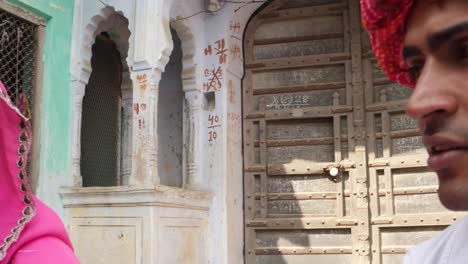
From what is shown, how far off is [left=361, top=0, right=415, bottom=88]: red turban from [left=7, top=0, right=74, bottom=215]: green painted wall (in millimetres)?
3936

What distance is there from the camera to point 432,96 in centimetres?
81

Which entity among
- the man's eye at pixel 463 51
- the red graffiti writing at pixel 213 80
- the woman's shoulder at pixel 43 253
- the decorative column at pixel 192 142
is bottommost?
the woman's shoulder at pixel 43 253

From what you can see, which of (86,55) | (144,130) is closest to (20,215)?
(144,130)

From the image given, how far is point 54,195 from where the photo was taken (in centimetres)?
468

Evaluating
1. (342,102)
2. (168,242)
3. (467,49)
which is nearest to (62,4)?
(168,242)

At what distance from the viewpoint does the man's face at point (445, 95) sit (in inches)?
30.3

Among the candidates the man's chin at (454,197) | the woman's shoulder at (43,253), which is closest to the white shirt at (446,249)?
the man's chin at (454,197)

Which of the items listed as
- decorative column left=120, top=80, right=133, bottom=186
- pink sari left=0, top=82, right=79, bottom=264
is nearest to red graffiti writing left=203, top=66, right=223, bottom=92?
decorative column left=120, top=80, right=133, bottom=186

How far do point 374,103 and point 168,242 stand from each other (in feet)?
7.68

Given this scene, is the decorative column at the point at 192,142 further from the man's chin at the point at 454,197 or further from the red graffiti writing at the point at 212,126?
the man's chin at the point at 454,197

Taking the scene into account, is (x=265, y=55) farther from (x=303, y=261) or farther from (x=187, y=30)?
(x=303, y=261)

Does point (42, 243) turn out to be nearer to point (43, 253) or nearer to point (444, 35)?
point (43, 253)

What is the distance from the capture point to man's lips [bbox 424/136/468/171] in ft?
2.52

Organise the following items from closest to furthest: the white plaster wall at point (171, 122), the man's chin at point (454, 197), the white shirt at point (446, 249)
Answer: the man's chin at point (454, 197)
the white shirt at point (446, 249)
the white plaster wall at point (171, 122)
